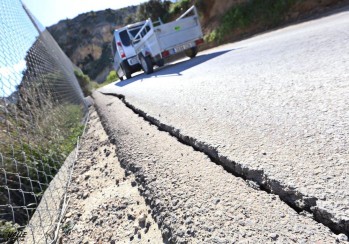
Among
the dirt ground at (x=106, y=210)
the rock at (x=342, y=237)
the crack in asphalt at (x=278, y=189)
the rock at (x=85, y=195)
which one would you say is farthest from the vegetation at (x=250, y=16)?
the rock at (x=342, y=237)

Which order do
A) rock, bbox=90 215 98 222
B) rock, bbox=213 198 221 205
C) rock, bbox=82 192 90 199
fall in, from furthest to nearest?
rock, bbox=82 192 90 199
rock, bbox=90 215 98 222
rock, bbox=213 198 221 205

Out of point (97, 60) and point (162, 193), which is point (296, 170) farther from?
point (97, 60)

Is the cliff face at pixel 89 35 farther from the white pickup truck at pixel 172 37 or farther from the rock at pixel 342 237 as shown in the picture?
the rock at pixel 342 237

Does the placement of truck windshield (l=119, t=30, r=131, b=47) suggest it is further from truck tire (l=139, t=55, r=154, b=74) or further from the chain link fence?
the chain link fence

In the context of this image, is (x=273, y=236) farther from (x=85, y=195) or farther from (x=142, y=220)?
(x=85, y=195)

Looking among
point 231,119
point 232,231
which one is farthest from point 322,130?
point 232,231

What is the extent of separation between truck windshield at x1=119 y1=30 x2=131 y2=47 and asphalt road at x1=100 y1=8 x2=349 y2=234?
30.8 ft

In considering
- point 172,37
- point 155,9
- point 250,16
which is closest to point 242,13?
point 250,16

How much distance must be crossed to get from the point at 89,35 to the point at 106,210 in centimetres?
5529

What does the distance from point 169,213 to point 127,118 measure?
2.67m

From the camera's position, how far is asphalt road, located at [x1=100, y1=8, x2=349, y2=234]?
4.52ft

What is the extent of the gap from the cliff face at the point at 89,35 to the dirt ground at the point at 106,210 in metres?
47.2

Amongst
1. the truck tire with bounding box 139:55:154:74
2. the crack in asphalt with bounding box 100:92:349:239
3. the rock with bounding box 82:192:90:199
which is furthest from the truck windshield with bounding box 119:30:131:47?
the crack in asphalt with bounding box 100:92:349:239

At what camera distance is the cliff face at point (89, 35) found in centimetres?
5044
